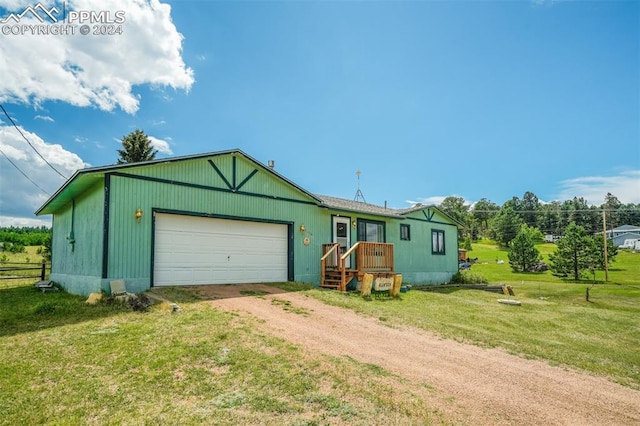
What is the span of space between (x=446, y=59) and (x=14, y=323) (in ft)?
47.5

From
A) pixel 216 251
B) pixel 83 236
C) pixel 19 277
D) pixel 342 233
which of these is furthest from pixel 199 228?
pixel 19 277

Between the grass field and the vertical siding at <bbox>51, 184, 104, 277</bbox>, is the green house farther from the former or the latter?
the grass field

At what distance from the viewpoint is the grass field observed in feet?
10.9

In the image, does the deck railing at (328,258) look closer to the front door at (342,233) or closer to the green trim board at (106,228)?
the front door at (342,233)

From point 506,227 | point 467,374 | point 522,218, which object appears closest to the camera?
point 467,374

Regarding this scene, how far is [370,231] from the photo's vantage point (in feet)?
52.2

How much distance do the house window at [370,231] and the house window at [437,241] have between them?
14.5 ft

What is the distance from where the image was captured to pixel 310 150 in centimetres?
1819

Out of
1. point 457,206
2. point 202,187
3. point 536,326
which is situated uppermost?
point 457,206

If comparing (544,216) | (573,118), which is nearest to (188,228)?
(573,118)

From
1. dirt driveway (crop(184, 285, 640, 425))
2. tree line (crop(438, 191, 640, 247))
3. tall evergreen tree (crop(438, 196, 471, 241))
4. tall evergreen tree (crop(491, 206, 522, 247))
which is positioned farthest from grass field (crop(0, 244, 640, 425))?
tall evergreen tree (crop(438, 196, 471, 241))

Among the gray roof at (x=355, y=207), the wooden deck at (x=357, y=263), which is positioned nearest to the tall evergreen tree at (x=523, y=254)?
the gray roof at (x=355, y=207)

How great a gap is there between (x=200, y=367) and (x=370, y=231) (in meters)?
12.2

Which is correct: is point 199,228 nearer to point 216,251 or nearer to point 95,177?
point 216,251
